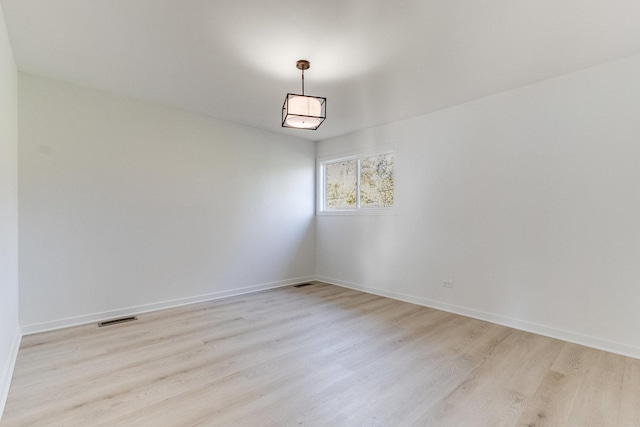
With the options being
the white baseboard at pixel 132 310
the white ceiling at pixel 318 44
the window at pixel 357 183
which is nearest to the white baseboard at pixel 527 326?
the window at pixel 357 183

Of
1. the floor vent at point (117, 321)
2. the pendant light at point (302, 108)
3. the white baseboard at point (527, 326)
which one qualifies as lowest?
the floor vent at point (117, 321)

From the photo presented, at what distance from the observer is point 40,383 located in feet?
7.00

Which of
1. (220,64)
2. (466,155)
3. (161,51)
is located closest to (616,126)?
(466,155)

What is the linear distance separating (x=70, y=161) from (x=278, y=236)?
2877 millimetres

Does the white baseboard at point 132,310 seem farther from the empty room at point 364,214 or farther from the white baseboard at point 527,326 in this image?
the white baseboard at point 527,326

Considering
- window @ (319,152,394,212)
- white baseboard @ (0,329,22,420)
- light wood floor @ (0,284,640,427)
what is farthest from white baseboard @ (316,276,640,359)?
white baseboard @ (0,329,22,420)

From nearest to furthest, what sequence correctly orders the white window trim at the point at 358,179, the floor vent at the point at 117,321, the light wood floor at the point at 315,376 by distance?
the light wood floor at the point at 315,376 → the floor vent at the point at 117,321 → the white window trim at the point at 358,179

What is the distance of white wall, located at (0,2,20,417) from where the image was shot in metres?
2.08

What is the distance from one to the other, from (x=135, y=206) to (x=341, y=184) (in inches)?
125

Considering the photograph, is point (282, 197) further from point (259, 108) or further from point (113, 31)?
point (113, 31)

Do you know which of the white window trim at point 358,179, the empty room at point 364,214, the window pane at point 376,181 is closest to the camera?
the empty room at point 364,214

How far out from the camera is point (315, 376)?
225cm

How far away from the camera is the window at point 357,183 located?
4637 millimetres

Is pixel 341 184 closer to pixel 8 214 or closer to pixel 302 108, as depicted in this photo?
pixel 302 108
